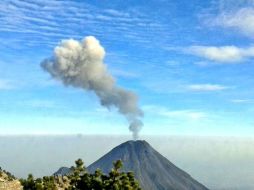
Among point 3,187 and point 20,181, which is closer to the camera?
point 3,187

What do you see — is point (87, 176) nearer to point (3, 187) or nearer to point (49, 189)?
point (49, 189)

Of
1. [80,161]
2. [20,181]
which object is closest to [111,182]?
[80,161]

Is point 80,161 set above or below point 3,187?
above

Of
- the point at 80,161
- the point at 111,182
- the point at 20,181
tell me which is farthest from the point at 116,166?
the point at 20,181

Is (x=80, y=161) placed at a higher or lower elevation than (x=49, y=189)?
higher

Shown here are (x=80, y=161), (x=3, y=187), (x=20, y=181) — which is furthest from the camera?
(x=80, y=161)

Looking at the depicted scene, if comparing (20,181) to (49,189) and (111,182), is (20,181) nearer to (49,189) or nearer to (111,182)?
(49,189)

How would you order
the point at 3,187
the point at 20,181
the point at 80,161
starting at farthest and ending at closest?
the point at 80,161 → the point at 20,181 → the point at 3,187
